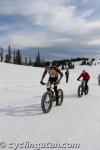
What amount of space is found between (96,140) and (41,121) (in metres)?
2.74

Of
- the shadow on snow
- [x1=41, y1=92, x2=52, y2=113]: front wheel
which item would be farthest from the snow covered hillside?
[x1=41, y1=92, x2=52, y2=113]: front wheel

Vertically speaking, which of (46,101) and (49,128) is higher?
(46,101)

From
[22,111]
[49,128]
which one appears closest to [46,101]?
[22,111]

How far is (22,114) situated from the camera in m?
12.2

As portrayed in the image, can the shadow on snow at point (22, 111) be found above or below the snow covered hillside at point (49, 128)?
above

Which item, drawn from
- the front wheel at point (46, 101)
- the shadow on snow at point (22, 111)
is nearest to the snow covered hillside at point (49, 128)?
the shadow on snow at point (22, 111)

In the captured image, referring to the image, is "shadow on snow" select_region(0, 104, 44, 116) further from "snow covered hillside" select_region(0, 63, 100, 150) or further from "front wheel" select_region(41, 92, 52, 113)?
"front wheel" select_region(41, 92, 52, 113)

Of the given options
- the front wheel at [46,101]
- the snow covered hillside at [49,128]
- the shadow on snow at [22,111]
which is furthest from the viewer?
the front wheel at [46,101]

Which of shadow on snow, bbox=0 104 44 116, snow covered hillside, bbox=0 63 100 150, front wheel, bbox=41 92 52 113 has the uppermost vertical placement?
front wheel, bbox=41 92 52 113

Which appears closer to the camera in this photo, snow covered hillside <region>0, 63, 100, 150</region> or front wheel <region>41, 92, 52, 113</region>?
snow covered hillside <region>0, 63, 100, 150</region>

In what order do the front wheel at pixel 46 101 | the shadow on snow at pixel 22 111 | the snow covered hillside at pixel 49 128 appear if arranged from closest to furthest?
the snow covered hillside at pixel 49 128, the shadow on snow at pixel 22 111, the front wheel at pixel 46 101

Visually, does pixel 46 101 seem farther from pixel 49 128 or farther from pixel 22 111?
pixel 49 128

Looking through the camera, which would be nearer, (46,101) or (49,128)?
(49,128)

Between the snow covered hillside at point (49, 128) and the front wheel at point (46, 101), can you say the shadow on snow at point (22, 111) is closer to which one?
the snow covered hillside at point (49, 128)
